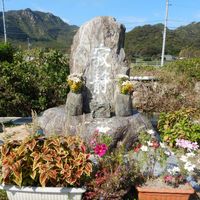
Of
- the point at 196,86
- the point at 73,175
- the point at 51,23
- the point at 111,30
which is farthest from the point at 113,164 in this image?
the point at 51,23

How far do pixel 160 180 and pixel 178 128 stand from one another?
2258mm

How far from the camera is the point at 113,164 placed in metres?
3.94

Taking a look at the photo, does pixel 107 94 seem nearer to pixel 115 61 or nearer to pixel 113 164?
pixel 115 61

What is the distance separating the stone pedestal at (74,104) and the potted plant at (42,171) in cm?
192

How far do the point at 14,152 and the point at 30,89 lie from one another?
5457 mm

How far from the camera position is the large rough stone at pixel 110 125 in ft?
17.3


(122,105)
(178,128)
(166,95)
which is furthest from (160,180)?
(166,95)

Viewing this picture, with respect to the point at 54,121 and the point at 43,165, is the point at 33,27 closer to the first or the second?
the point at 54,121

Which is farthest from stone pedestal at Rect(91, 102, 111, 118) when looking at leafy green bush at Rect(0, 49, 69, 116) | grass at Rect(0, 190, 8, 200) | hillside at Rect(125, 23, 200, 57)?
hillside at Rect(125, 23, 200, 57)

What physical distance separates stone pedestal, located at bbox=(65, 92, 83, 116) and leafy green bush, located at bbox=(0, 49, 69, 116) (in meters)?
3.28

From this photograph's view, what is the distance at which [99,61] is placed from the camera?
19.7ft

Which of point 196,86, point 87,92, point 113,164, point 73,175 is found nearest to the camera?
point 73,175

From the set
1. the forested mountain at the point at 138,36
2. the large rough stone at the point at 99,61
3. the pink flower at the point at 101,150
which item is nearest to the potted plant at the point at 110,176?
the pink flower at the point at 101,150

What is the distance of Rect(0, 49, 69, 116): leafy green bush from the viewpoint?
27.9 ft
